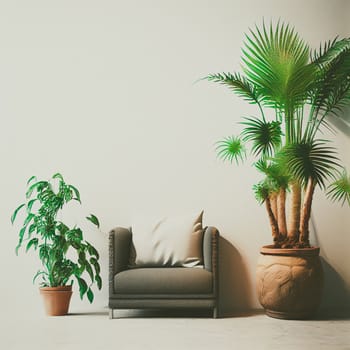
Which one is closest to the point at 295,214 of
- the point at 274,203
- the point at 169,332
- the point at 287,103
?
the point at 274,203

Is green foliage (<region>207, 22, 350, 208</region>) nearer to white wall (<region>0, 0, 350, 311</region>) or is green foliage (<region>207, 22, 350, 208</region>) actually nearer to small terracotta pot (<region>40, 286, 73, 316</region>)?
white wall (<region>0, 0, 350, 311</region>)

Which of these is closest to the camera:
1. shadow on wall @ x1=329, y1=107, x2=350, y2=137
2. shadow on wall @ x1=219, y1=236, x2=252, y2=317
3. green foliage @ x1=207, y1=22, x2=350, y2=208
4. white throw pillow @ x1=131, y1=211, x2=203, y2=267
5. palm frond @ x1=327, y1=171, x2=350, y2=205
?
green foliage @ x1=207, y1=22, x2=350, y2=208

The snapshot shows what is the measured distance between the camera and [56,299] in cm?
415

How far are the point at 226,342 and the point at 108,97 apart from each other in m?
2.56

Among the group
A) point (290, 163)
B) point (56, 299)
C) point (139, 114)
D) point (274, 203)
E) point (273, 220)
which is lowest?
point (56, 299)

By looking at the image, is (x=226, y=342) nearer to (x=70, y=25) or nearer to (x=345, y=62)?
(x=345, y=62)

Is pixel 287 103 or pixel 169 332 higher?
pixel 287 103

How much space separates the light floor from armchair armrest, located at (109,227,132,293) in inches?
15.5

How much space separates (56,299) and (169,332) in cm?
116

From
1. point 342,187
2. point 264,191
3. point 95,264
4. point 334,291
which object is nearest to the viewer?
point 264,191

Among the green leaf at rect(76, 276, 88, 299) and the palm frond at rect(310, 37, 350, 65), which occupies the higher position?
the palm frond at rect(310, 37, 350, 65)

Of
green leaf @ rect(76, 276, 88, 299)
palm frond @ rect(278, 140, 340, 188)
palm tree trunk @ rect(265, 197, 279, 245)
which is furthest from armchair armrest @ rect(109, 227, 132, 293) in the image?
palm frond @ rect(278, 140, 340, 188)

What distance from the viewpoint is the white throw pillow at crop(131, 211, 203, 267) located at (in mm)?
4203

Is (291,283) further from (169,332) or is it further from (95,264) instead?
(95,264)
